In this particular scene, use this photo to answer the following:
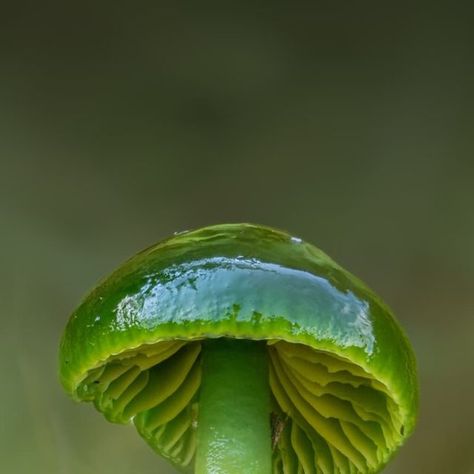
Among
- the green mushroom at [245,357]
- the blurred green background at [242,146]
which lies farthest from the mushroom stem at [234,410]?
the blurred green background at [242,146]

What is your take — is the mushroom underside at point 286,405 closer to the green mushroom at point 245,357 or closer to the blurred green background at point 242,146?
the green mushroom at point 245,357

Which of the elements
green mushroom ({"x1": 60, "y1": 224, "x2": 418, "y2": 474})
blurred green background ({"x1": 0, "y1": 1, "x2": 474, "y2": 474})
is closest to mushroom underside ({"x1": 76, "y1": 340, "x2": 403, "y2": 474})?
green mushroom ({"x1": 60, "y1": 224, "x2": 418, "y2": 474})

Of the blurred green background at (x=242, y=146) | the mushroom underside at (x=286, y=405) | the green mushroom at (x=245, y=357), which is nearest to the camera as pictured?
the green mushroom at (x=245, y=357)

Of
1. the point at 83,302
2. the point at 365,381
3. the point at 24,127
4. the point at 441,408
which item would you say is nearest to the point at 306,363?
the point at 365,381

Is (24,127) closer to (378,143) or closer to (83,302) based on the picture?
(378,143)

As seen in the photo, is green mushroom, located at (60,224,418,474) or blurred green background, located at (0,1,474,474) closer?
green mushroom, located at (60,224,418,474)

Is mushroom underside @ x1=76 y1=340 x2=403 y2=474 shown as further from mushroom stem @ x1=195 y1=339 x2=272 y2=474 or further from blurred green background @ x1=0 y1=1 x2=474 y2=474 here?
blurred green background @ x1=0 y1=1 x2=474 y2=474

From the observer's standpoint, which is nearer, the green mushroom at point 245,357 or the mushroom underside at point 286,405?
the green mushroom at point 245,357
